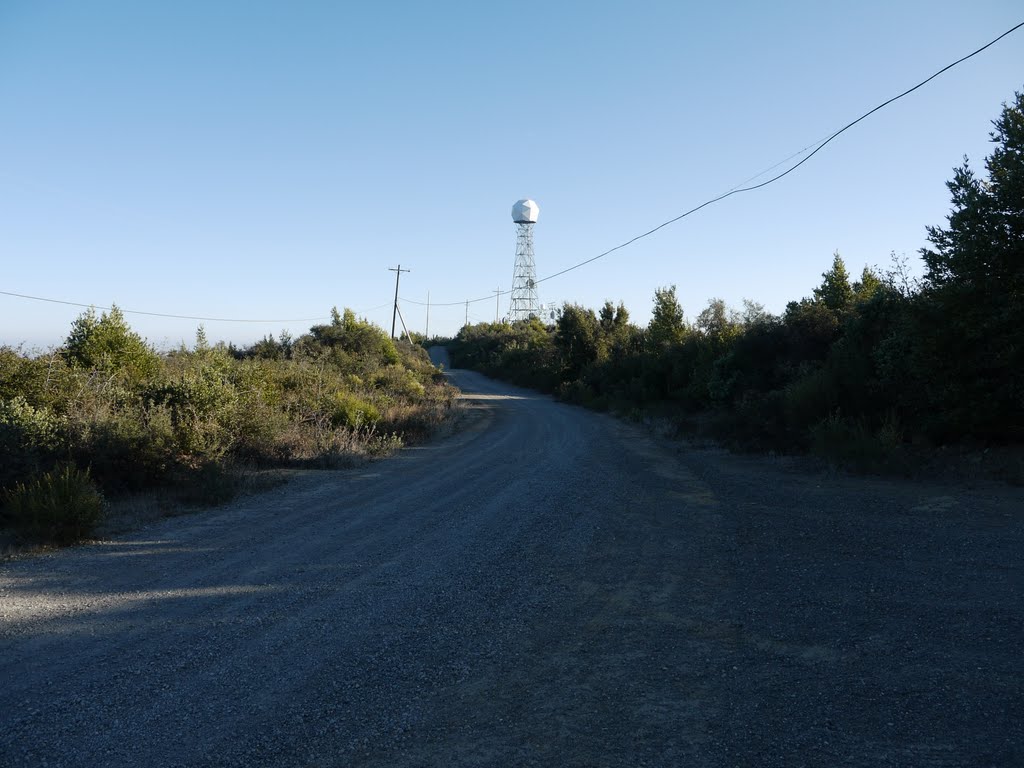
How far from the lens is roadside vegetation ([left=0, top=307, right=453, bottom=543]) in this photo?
9422mm

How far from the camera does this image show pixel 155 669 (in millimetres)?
4859

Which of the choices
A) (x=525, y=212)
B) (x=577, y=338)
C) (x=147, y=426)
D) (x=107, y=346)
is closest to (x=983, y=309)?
(x=147, y=426)

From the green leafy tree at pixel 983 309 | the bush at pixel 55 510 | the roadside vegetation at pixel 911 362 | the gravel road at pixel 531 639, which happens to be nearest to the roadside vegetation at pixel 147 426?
the bush at pixel 55 510

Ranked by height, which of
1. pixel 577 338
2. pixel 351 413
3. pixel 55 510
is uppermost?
pixel 577 338

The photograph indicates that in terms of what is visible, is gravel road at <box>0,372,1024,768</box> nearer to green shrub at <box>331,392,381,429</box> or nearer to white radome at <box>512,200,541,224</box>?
green shrub at <box>331,392,381,429</box>

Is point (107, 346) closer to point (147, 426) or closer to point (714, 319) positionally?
point (147, 426)

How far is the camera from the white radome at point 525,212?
220ft

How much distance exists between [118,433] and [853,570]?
34.4 feet

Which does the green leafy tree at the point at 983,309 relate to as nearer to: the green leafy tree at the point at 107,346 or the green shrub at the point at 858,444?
the green shrub at the point at 858,444

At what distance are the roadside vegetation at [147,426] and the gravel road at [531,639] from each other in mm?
1407

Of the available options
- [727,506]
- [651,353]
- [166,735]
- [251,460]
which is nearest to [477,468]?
[251,460]

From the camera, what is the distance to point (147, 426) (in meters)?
11.9

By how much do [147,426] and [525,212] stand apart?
58.2m

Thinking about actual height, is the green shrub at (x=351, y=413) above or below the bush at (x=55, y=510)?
above
